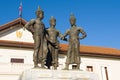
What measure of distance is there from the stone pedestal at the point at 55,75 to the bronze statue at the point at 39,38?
2.25 feet

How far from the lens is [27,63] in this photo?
19.5 metres

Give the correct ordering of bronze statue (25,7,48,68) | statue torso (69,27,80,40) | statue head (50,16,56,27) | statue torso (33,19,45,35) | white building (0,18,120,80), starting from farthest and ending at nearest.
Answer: white building (0,18,120,80) < statue head (50,16,56,27) < statue torso (69,27,80,40) < statue torso (33,19,45,35) < bronze statue (25,7,48,68)

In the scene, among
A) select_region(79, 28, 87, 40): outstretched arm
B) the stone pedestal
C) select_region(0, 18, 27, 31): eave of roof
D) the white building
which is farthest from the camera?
select_region(0, 18, 27, 31): eave of roof

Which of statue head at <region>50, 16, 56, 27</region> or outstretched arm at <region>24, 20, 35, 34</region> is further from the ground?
statue head at <region>50, 16, 56, 27</region>

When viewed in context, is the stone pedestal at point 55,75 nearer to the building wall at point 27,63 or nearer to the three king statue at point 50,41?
the three king statue at point 50,41

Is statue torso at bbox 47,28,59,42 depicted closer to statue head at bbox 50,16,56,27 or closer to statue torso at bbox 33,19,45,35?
statue head at bbox 50,16,56,27

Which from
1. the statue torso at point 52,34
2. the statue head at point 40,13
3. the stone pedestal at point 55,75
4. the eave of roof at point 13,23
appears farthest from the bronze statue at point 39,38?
the eave of roof at point 13,23

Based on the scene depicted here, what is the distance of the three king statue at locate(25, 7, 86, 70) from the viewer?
889cm

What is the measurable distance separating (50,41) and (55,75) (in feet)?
6.26

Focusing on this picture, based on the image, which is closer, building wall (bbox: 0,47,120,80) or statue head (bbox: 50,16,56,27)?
statue head (bbox: 50,16,56,27)

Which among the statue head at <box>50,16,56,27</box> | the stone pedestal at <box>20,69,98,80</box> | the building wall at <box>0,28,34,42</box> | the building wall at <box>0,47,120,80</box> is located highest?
the building wall at <box>0,28,34,42</box>

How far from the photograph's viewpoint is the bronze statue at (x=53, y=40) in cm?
948

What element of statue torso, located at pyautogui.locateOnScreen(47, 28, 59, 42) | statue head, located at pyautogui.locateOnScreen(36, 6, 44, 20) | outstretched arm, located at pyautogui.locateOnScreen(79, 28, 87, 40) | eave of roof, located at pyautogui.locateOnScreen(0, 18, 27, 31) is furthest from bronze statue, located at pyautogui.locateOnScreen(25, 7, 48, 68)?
eave of roof, located at pyautogui.locateOnScreen(0, 18, 27, 31)

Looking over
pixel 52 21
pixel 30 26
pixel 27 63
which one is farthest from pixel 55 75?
pixel 27 63
